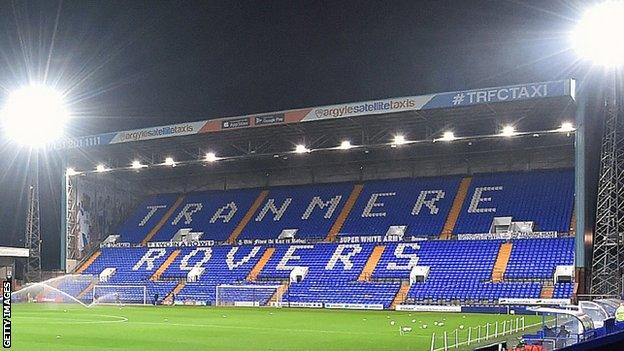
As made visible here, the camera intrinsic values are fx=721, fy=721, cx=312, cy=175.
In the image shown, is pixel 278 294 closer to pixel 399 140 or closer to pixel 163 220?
pixel 399 140

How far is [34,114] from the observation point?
4875 centimetres

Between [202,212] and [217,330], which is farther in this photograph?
[202,212]

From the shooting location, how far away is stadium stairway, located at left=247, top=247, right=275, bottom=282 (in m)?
46.2

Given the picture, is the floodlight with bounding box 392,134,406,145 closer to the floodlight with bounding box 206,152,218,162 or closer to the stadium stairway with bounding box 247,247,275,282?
the stadium stairway with bounding box 247,247,275,282

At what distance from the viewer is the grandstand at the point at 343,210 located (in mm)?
39781

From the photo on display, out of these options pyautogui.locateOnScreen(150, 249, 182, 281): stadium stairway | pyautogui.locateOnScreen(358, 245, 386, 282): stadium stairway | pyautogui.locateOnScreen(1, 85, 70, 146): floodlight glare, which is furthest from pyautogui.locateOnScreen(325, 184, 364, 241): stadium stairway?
pyautogui.locateOnScreen(1, 85, 70, 146): floodlight glare

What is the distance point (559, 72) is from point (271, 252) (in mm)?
21638

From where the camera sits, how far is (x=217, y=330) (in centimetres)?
2642

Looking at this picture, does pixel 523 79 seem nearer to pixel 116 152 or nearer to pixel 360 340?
pixel 360 340

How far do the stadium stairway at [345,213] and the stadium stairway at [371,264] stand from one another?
3.83 m

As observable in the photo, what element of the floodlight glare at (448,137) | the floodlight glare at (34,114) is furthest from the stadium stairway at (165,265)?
the floodlight glare at (448,137)

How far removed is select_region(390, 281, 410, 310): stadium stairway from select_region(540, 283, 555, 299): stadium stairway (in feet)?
24.3

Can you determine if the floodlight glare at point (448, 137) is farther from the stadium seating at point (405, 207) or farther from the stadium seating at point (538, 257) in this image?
the stadium seating at point (538, 257)

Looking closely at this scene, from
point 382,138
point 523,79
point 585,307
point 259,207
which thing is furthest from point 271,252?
point 585,307
